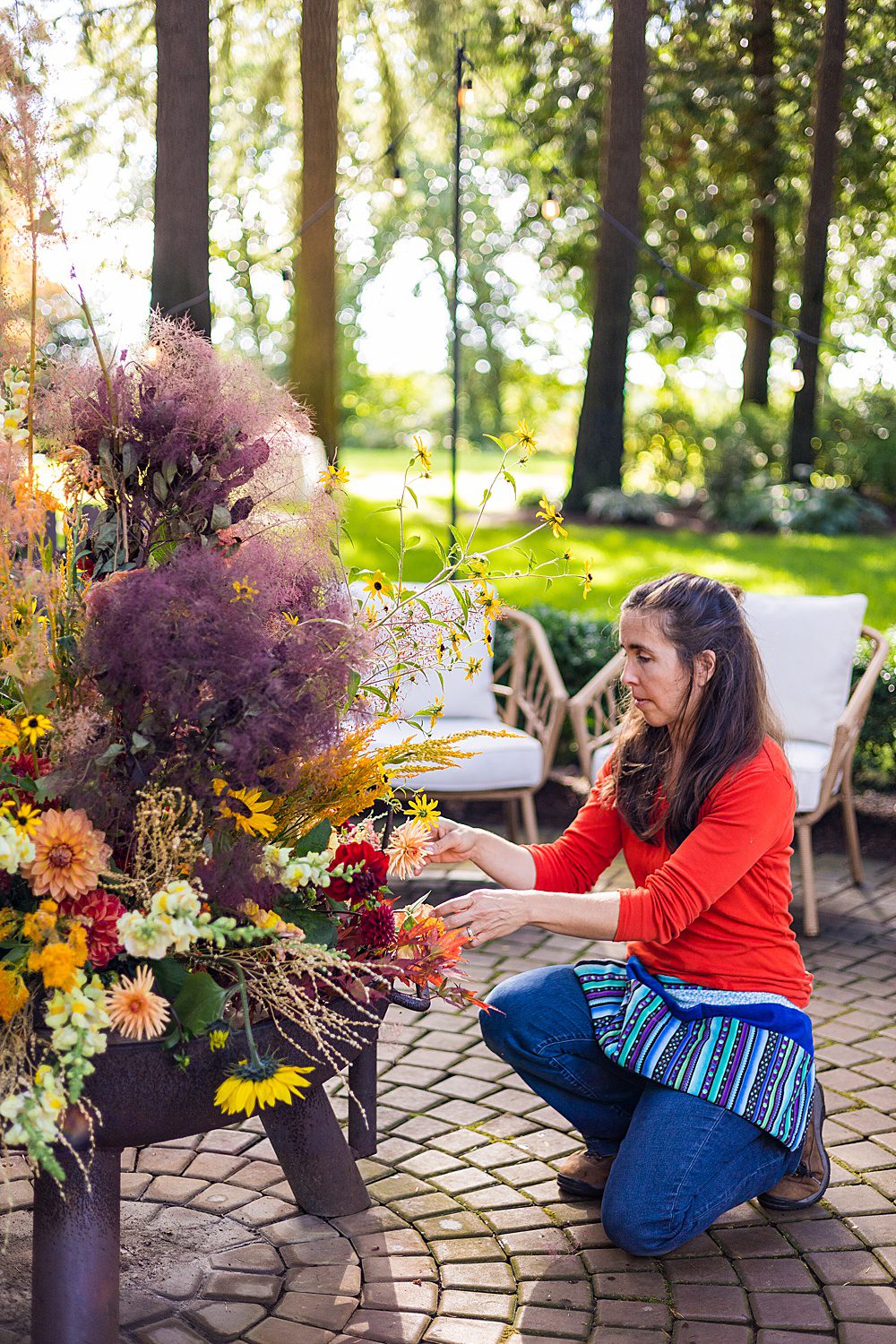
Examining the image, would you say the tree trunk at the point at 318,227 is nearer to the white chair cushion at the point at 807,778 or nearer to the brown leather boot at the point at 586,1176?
the white chair cushion at the point at 807,778

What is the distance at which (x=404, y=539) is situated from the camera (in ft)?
6.52

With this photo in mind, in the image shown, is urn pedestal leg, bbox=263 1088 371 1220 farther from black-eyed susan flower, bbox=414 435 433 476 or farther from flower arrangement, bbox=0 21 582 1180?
black-eyed susan flower, bbox=414 435 433 476

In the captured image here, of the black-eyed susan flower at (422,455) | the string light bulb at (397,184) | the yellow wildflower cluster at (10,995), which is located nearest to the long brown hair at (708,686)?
the black-eyed susan flower at (422,455)

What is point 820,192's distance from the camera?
686 cm

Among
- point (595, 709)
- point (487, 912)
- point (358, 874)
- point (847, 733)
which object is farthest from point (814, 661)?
point (358, 874)

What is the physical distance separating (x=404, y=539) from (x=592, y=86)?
226 inches

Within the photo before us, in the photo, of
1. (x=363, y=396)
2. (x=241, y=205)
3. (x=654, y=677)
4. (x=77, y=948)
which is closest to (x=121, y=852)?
(x=77, y=948)

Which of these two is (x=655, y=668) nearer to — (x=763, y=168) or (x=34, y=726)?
(x=34, y=726)

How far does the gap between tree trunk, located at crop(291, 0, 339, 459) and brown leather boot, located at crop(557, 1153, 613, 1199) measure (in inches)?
135

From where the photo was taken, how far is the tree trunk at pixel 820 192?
20.2 feet

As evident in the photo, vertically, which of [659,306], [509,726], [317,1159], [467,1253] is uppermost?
[659,306]

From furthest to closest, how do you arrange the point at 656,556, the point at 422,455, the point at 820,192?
the point at 656,556 → the point at 820,192 → the point at 422,455

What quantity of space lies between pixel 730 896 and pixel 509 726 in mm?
2522

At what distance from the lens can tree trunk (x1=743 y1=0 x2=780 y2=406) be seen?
20.6ft
